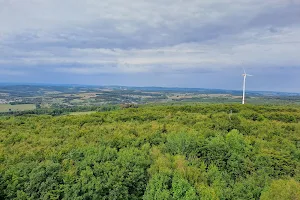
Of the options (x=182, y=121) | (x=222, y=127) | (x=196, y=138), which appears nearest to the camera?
(x=196, y=138)

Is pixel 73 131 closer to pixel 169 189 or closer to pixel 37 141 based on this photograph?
pixel 37 141

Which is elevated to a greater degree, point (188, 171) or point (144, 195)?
point (188, 171)

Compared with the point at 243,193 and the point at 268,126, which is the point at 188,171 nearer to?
the point at 243,193

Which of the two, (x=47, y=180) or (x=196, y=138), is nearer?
(x=47, y=180)

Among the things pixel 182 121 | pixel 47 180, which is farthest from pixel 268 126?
pixel 47 180

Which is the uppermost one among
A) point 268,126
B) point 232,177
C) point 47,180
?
point 268,126

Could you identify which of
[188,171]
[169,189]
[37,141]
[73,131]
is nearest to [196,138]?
[188,171]

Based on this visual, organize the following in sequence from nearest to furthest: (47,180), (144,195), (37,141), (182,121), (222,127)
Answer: (47,180)
(144,195)
(37,141)
(222,127)
(182,121)
